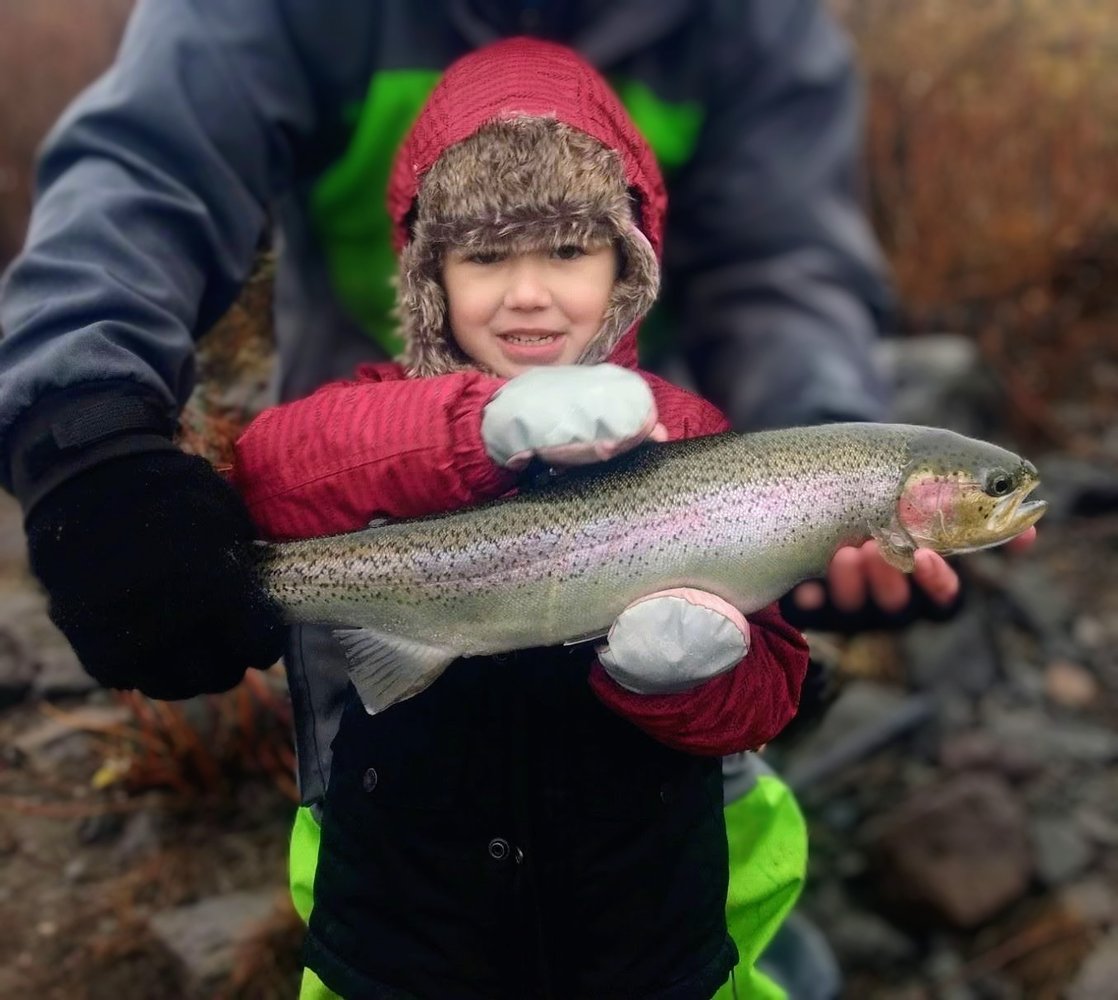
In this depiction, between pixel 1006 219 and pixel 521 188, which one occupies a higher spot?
pixel 521 188

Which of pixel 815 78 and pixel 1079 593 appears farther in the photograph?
pixel 1079 593

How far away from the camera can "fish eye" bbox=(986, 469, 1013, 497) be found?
1.40 meters

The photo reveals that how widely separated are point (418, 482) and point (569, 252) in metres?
0.33

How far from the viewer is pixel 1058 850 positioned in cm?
326

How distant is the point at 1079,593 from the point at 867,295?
2.06 meters

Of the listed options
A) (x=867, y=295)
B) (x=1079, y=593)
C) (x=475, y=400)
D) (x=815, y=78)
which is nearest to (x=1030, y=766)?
(x=1079, y=593)

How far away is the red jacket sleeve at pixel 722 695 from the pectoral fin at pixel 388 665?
0.18 metres

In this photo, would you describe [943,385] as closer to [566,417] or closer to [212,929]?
[212,929]

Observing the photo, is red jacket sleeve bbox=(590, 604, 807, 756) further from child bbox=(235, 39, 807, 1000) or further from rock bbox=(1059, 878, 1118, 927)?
rock bbox=(1059, 878, 1118, 927)

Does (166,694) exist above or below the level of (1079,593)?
above

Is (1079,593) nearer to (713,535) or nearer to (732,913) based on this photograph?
(732,913)

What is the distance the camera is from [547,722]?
1.51 meters

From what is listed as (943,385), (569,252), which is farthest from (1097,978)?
(943,385)

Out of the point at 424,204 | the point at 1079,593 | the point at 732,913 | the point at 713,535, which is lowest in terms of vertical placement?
the point at 1079,593
